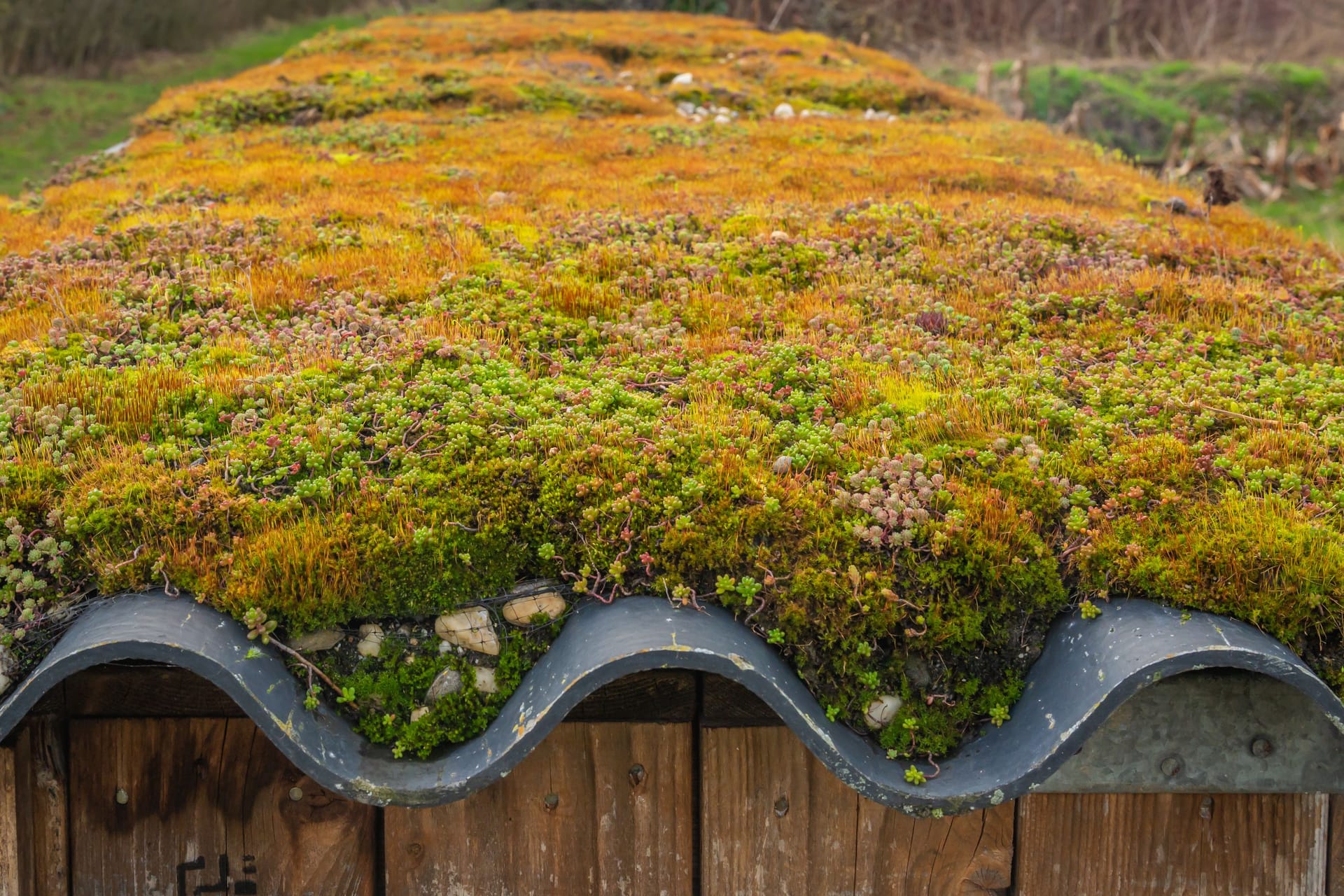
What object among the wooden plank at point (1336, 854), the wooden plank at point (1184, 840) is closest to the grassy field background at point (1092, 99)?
the wooden plank at point (1336, 854)

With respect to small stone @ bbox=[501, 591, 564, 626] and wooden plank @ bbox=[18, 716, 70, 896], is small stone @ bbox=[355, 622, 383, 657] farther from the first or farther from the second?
wooden plank @ bbox=[18, 716, 70, 896]

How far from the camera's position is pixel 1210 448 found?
4.26m

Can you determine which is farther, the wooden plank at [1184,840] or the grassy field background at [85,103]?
the grassy field background at [85,103]

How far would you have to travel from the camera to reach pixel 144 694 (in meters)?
3.67

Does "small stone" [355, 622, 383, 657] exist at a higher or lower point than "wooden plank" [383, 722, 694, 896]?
higher

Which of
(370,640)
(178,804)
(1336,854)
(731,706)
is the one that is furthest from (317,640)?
(1336,854)

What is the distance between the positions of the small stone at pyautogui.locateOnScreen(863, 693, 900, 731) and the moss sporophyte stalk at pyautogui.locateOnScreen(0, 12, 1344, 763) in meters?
0.01

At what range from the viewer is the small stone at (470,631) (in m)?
3.71

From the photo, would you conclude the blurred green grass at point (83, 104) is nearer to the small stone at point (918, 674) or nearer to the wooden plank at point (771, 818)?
the wooden plank at point (771, 818)

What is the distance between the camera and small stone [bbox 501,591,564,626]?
377cm

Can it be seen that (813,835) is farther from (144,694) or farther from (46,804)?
(46,804)

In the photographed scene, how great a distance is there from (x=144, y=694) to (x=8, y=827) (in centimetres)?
69

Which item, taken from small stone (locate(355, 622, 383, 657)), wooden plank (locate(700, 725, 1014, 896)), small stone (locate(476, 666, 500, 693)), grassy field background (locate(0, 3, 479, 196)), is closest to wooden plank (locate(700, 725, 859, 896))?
wooden plank (locate(700, 725, 1014, 896))

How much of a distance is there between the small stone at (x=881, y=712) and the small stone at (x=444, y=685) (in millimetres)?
1544
